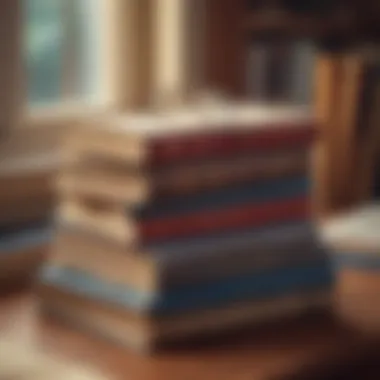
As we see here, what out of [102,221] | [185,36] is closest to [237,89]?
[185,36]

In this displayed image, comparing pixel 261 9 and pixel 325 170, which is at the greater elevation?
pixel 261 9

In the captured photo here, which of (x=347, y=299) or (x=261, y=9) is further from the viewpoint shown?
(x=261, y=9)

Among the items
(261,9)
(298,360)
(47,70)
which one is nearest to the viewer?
(298,360)

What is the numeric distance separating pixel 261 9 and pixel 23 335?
84 cm

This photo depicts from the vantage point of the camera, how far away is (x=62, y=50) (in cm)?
157

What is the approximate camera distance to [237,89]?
175 centimetres

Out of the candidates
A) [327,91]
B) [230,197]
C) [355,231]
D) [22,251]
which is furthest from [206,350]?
[327,91]

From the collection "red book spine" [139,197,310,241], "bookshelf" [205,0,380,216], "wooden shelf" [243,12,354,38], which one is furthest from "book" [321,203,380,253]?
"wooden shelf" [243,12,354,38]

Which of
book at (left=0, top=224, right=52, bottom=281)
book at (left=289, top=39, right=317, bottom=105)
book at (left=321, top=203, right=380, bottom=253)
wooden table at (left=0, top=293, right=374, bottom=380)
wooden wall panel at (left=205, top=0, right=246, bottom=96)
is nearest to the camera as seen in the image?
wooden table at (left=0, top=293, right=374, bottom=380)

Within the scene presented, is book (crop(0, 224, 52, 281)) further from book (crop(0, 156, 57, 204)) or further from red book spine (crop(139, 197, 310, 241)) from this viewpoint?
red book spine (crop(139, 197, 310, 241))

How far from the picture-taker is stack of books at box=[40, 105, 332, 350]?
1137mm

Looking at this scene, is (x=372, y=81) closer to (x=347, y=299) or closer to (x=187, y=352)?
(x=347, y=299)

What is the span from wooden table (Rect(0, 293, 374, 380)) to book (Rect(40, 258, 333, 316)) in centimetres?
4

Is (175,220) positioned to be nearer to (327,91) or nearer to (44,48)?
(44,48)
